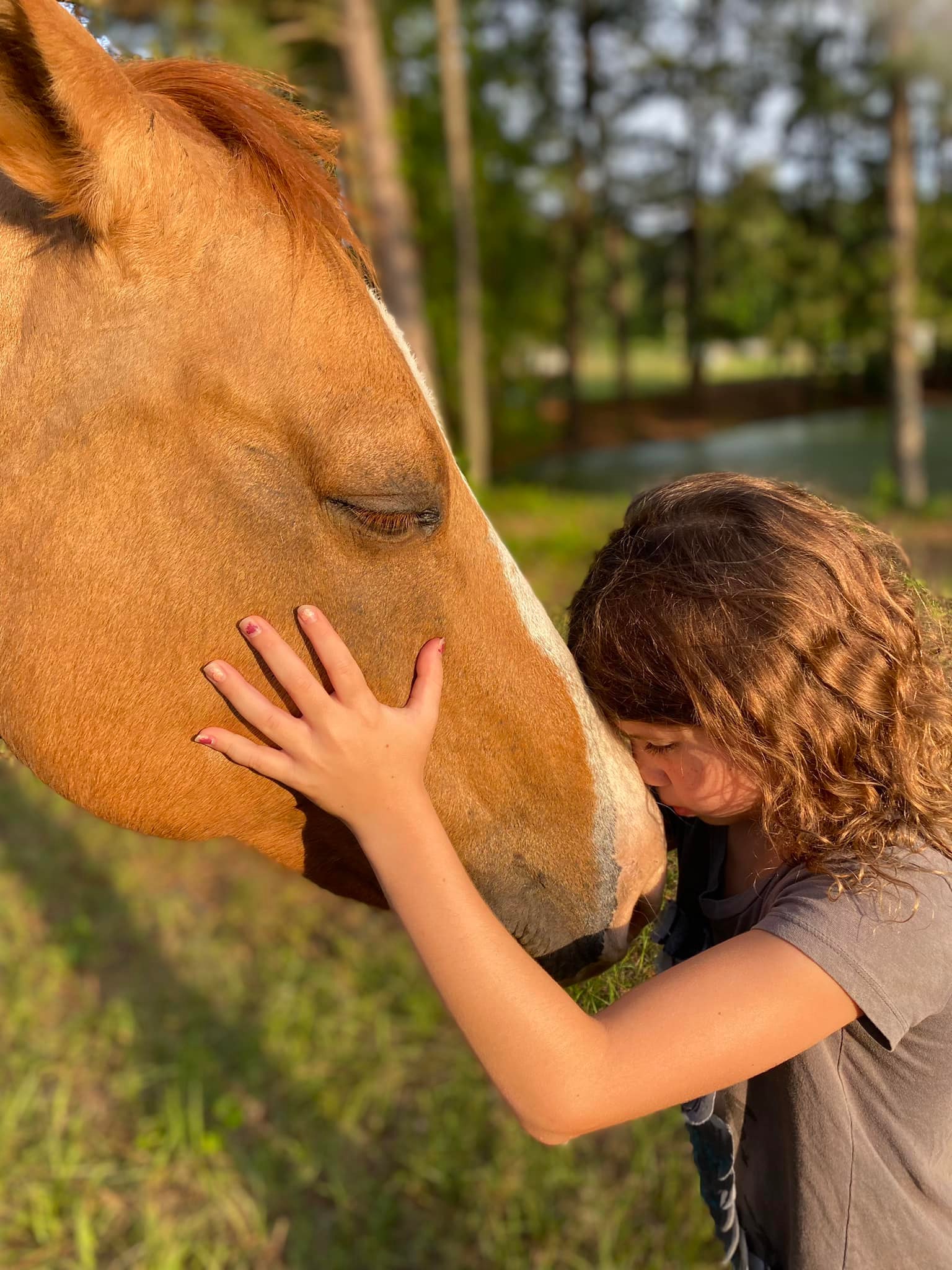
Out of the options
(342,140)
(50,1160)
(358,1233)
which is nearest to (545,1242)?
(358,1233)

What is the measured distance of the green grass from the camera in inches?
105

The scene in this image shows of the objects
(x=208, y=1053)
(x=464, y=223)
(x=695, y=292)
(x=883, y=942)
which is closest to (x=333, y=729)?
(x=883, y=942)

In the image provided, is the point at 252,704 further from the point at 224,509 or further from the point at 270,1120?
the point at 270,1120

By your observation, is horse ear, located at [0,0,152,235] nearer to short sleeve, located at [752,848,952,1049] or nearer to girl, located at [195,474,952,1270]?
girl, located at [195,474,952,1270]

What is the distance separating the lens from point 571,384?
79.5ft

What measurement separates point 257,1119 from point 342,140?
2818mm

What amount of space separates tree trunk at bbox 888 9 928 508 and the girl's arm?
10.3 m

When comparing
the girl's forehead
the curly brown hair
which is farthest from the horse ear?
the girl's forehead

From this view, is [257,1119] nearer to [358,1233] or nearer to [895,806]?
[358,1233]

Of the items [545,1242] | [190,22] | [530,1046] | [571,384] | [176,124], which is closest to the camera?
[530,1046]

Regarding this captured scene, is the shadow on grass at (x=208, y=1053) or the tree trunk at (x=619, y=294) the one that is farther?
the tree trunk at (x=619, y=294)

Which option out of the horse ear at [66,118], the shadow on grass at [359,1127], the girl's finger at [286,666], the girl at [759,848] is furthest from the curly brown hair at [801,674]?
the shadow on grass at [359,1127]

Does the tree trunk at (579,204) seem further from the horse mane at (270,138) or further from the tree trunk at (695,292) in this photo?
the horse mane at (270,138)

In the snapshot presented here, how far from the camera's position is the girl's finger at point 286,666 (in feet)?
4.29
